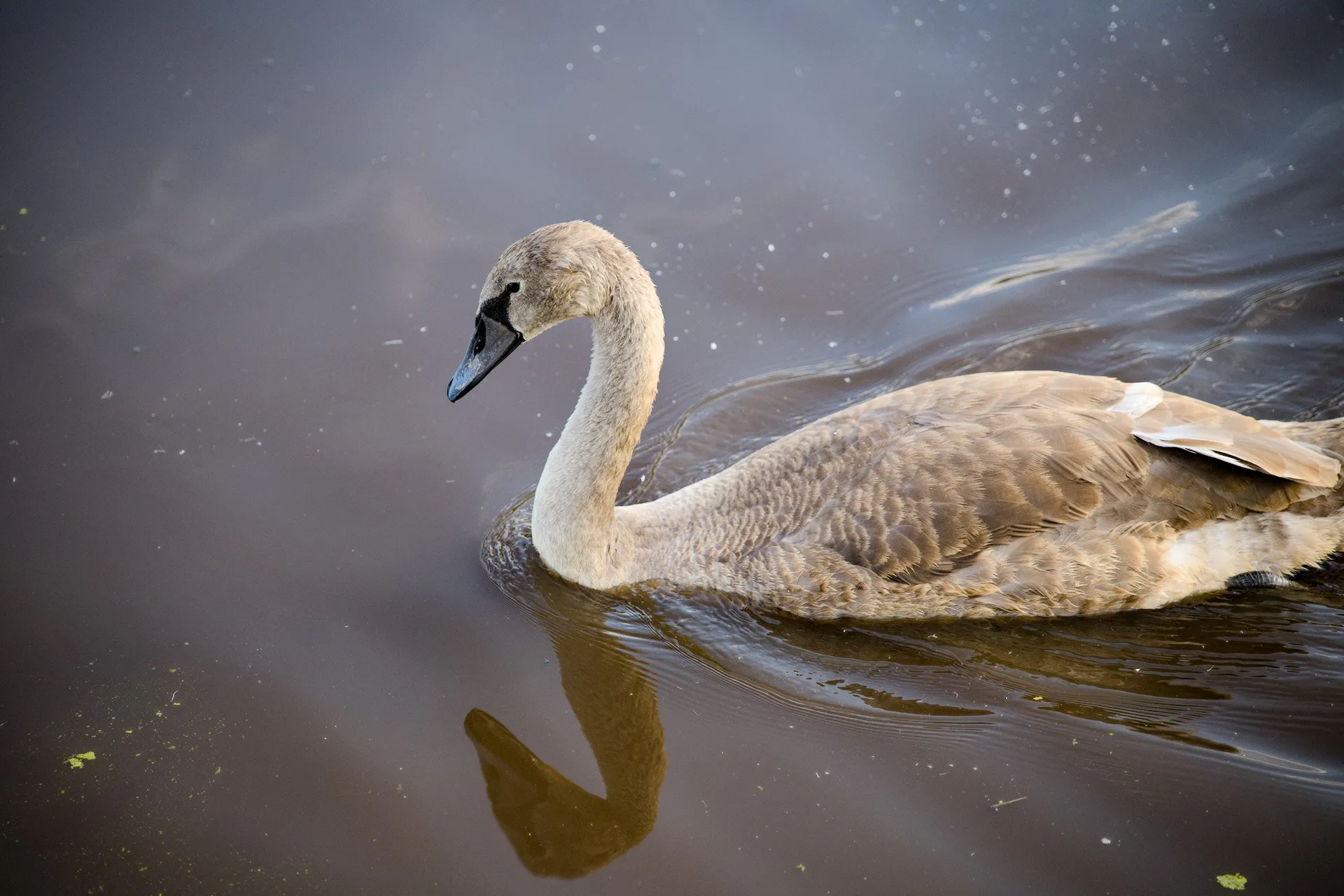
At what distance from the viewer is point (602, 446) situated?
5.51 metres

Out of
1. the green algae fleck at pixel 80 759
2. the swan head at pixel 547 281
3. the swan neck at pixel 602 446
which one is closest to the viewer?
the green algae fleck at pixel 80 759

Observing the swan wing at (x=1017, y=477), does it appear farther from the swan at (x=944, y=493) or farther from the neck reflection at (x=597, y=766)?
the neck reflection at (x=597, y=766)

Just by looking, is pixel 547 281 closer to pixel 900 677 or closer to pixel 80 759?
pixel 900 677

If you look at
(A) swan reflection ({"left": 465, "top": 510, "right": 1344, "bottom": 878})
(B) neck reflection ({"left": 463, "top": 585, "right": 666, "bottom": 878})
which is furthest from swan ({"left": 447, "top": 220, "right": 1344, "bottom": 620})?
(B) neck reflection ({"left": 463, "top": 585, "right": 666, "bottom": 878})

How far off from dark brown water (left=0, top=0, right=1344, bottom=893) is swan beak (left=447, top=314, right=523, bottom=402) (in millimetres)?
924

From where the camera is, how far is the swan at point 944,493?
5.23 m

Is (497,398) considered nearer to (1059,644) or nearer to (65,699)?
(65,699)

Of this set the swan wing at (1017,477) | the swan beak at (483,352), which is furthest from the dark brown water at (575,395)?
the swan beak at (483,352)

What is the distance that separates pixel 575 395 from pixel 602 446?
1404 millimetres

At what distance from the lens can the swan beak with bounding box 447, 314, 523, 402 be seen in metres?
5.40

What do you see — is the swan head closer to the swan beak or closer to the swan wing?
the swan beak

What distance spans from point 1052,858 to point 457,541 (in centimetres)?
333

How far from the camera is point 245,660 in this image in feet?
16.8

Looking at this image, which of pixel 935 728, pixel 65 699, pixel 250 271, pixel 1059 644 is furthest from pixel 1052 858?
pixel 250 271
